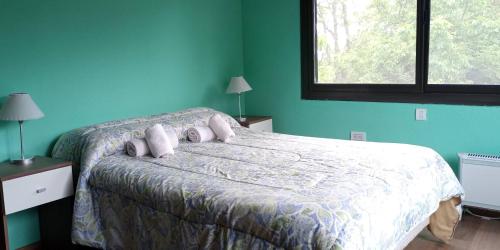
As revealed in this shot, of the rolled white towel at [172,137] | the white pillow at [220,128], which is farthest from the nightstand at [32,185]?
the white pillow at [220,128]

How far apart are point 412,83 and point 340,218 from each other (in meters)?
2.27

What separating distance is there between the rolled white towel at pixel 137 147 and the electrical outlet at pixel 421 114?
2.19 metres

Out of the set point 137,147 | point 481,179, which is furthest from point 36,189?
point 481,179

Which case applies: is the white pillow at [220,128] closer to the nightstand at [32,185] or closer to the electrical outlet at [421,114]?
the nightstand at [32,185]

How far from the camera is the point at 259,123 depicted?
434 centimetres

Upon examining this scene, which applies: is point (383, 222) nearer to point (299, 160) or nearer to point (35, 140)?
point (299, 160)

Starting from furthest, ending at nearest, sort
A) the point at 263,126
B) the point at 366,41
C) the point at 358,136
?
the point at 263,126 < the point at 358,136 < the point at 366,41

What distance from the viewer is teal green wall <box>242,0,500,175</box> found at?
352 centimetres

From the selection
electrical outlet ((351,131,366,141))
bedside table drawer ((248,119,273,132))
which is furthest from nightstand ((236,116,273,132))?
electrical outlet ((351,131,366,141))

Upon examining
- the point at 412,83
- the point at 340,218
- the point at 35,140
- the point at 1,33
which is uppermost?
the point at 1,33

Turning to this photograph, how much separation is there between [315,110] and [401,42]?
3.30 ft

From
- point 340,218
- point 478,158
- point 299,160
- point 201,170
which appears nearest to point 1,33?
point 201,170

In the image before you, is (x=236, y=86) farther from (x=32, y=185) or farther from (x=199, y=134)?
(x=32, y=185)

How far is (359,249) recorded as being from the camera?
1896 mm
